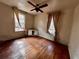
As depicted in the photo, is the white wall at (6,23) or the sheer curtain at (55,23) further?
the sheer curtain at (55,23)

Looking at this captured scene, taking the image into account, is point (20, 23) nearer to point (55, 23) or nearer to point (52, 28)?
point (52, 28)

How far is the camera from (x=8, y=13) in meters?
4.12

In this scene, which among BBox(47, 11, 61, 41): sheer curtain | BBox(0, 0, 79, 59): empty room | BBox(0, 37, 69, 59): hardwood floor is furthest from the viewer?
BBox(47, 11, 61, 41): sheer curtain

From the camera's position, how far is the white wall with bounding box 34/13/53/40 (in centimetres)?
515

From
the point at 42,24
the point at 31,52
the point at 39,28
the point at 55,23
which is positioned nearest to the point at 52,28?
the point at 55,23

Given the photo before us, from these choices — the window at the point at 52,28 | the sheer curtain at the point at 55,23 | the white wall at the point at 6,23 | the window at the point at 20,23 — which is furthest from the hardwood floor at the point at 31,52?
the window at the point at 20,23

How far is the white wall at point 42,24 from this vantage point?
5152mm

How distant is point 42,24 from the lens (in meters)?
5.45

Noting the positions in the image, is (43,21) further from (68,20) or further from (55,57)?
(55,57)

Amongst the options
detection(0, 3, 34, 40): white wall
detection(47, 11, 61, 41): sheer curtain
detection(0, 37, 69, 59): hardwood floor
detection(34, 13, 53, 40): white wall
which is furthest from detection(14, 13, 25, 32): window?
detection(47, 11, 61, 41): sheer curtain

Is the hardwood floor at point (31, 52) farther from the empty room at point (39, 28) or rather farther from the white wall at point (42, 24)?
the white wall at point (42, 24)

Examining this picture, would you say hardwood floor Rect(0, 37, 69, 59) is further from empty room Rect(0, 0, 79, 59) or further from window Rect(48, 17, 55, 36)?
window Rect(48, 17, 55, 36)

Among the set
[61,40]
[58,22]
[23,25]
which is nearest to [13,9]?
[23,25]

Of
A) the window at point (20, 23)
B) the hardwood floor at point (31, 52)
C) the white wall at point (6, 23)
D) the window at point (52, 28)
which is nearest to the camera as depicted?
the hardwood floor at point (31, 52)
